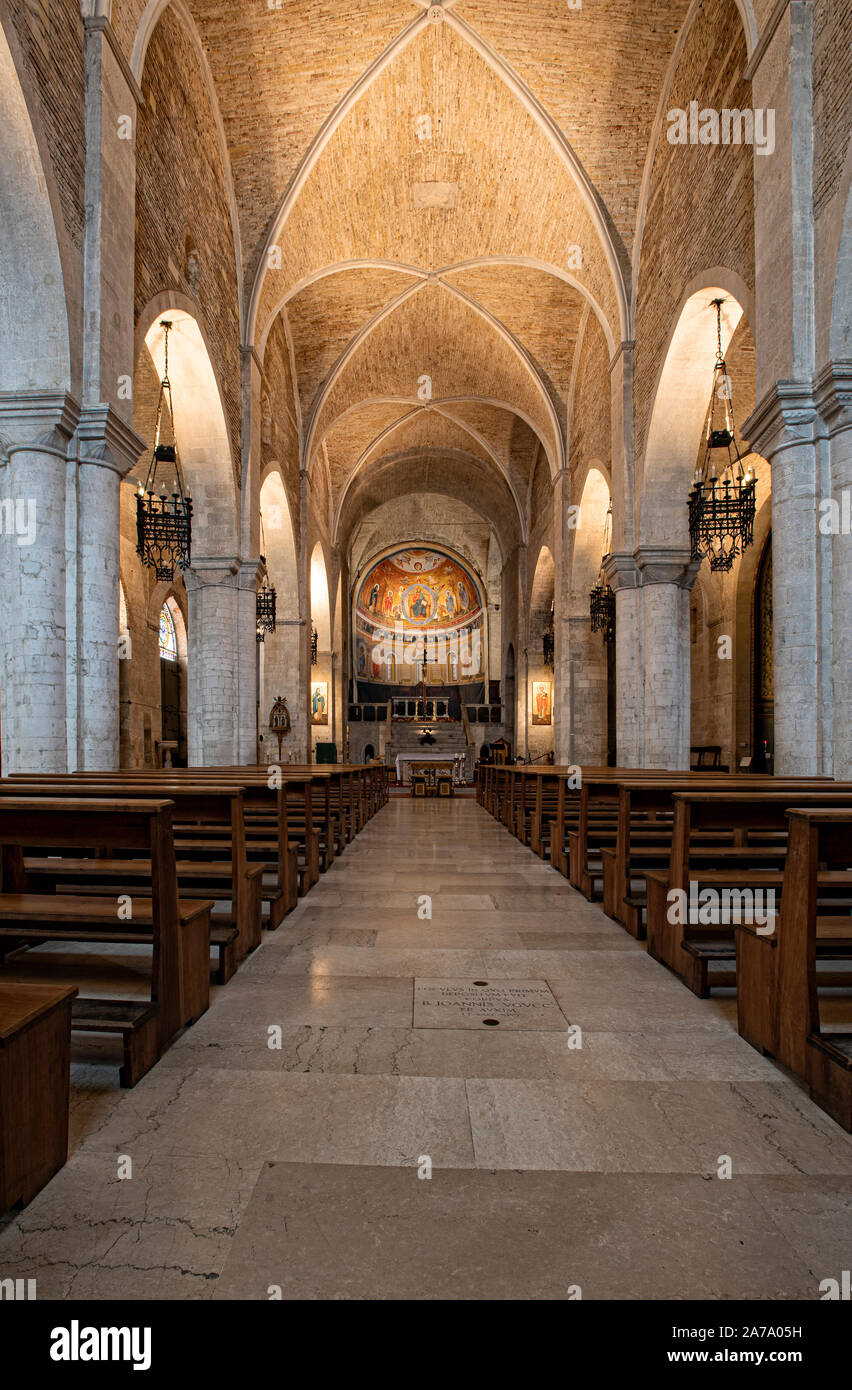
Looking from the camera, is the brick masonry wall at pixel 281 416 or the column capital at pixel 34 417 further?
the brick masonry wall at pixel 281 416

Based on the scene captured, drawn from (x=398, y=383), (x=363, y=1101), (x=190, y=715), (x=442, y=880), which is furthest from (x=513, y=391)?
(x=363, y=1101)

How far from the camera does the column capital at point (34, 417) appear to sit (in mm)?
5949

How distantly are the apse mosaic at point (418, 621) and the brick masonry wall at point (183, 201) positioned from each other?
21980mm

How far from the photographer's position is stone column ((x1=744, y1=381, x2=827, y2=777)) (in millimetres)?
5973

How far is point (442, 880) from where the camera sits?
20.5ft

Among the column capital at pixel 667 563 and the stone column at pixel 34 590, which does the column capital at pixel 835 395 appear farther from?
the stone column at pixel 34 590

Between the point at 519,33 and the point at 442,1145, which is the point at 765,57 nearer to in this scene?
the point at 519,33

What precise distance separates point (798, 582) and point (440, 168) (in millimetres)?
9945

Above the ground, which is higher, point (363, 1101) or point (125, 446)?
point (125, 446)

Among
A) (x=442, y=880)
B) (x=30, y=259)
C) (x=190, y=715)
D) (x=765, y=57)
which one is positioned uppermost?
(x=765, y=57)

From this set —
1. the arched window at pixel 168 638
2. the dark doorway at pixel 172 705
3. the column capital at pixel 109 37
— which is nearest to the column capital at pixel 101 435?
the column capital at pixel 109 37

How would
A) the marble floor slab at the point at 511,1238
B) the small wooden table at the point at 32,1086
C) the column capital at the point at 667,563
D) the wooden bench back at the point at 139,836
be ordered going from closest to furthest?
the marble floor slab at the point at 511,1238 < the small wooden table at the point at 32,1086 < the wooden bench back at the point at 139,836 < the column capital at the point at 667,563
